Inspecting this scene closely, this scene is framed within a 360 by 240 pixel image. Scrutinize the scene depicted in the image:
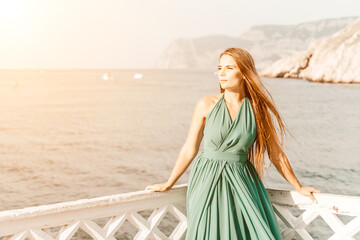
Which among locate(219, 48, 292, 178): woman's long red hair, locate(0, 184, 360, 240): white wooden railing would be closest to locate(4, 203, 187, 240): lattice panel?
locate(0, 184, 360, 240): white wooden railing

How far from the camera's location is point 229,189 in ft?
9.48

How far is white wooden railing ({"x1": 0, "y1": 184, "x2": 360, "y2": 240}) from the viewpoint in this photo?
2.52 meters

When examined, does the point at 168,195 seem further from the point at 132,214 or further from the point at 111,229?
the point at 111,229

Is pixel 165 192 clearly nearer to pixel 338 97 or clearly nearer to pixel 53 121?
pixel 53 121

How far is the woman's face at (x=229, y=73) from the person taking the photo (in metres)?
2.96

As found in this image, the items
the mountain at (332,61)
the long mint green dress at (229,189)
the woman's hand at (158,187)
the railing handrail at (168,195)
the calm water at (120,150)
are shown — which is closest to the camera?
the railing handrail at (168,195)

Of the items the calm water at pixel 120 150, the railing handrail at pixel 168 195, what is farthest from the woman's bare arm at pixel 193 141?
the calm water at pixel 120 150

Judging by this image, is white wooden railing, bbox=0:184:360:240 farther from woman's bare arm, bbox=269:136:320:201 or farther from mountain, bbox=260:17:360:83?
mountain, bbox=260:17:360:83

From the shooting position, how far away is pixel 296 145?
80.1 feet

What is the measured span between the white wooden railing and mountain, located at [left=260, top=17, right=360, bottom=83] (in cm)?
7812

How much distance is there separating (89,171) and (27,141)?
11244mm

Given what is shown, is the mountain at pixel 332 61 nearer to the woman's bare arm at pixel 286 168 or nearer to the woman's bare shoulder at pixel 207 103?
the woman's bare arm at pixel 286 168

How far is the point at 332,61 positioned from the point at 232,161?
269 ft

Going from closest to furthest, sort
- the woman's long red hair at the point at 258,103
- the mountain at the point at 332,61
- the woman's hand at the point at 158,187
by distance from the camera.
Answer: the woman's long red hair at the point at 258,103 → the woman's hand at the point at 158,187 → the mountain at the point at 332,61
